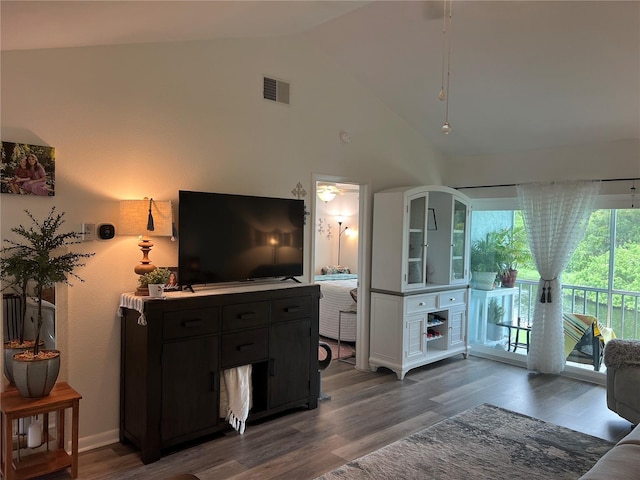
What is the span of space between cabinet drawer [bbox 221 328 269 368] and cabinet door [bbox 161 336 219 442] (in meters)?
0.09

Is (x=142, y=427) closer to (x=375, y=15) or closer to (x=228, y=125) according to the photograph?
(x=228, y=125)

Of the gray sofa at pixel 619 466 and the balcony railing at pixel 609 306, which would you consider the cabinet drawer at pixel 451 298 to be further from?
the gray sofa at pixel 619 466

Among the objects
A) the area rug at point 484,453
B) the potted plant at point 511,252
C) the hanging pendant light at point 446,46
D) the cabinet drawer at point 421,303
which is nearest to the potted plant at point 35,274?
the area rug at point 484,453

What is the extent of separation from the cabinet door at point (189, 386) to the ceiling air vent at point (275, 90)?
2.10 meters

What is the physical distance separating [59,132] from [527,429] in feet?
12.6

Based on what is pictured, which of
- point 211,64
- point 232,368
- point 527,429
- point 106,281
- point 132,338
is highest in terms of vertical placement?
point 211,64

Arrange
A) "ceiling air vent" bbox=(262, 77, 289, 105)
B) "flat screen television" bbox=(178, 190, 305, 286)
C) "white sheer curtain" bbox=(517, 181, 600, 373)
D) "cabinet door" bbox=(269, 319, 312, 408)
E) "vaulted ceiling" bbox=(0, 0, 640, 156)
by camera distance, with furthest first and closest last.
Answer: "white sheer curtain" bbox=(517, 181, 600, 373) < "ceiling air vent" bbox=(262, 77, 289, 105) < "cabinet door" bbox=(269, 319, 312, 408) < "flat screen television" bbox=(178, 190, 305, 286) < "vaulted ceiling" bbox=(0, 0, 640, 156)

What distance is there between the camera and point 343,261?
8.40 metres

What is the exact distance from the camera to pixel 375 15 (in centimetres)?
367

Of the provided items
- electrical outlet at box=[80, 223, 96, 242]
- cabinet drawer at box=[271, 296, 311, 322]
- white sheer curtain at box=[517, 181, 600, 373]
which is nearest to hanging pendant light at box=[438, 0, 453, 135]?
white sheer curtain at box=[517, 181, 600, 373]

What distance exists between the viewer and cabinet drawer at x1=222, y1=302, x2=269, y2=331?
3283mm

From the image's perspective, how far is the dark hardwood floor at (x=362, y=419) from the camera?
114 inches

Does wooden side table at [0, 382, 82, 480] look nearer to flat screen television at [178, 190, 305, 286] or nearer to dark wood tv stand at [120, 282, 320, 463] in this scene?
dark wood tv stand at [120, 282, 320, 463]

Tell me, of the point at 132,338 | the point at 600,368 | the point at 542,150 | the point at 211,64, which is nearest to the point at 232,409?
the point at 132,338
